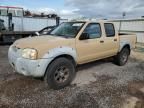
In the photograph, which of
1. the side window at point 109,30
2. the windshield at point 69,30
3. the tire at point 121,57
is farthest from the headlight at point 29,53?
the tire at point 121,57

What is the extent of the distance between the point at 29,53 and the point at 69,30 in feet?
5.95

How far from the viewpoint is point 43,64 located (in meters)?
4.72

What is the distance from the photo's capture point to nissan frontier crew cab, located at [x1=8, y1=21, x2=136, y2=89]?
4.71 m

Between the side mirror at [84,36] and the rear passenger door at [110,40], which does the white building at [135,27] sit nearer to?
the rear passenger door at [110,40]

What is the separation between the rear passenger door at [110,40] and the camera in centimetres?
680

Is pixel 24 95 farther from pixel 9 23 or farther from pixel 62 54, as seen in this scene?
pixel 9 23

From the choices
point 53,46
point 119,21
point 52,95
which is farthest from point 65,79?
point 119,21

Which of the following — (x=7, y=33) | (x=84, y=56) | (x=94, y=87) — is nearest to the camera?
(x=94, y=87)

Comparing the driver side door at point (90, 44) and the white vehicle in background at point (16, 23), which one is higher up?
the white vehicle in background at point (16, 23)

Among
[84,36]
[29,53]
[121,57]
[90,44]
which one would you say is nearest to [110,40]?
[90,44]

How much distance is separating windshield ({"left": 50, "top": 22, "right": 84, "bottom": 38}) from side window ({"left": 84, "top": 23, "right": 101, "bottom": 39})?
26cm

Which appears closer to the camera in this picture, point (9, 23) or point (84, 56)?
point (84, 56)

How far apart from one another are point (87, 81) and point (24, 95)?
2.06 metres

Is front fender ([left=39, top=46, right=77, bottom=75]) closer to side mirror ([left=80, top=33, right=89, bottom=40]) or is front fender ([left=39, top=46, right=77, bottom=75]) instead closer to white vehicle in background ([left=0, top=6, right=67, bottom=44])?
side mirror ([left=80, top=33, right=89, bottom=40])
